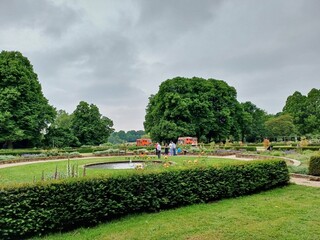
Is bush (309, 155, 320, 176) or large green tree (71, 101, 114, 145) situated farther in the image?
large green tree (71, 101, 114, 145)

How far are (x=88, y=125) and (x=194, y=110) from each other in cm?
1945

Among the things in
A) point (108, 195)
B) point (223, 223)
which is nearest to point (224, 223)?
point (223, 223)

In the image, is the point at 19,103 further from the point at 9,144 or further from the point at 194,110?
the point at 194,110

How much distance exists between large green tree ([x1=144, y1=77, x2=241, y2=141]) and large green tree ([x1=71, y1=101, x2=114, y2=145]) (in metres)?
9.04

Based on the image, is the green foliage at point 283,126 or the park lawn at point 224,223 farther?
the green foliage at point 283,126

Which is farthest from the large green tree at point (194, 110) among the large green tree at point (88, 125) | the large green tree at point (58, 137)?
the large green tree at point (58, 137)

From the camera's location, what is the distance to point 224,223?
5246 millimetres

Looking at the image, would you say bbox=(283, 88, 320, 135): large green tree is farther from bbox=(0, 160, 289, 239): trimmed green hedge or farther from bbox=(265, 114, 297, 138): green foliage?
bbox=(0, 160, 289, 239): trimmed green hedge

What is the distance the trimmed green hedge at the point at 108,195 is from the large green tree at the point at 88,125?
130 feet

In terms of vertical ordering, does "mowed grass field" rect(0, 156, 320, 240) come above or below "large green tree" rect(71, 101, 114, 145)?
below

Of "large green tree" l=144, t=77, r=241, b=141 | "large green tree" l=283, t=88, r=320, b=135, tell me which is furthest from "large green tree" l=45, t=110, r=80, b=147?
"large green tree" l=283, t=88, r=320, b=135

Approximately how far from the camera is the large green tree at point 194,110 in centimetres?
3800

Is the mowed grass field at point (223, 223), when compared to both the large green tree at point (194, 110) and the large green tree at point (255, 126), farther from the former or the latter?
the large green tree at point (255, 126)

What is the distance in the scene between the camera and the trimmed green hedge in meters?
4.86
